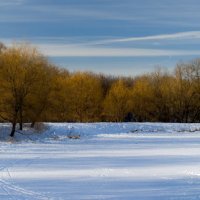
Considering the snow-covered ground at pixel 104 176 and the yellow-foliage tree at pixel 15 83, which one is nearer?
the snow-covered ground at pixel 104 176

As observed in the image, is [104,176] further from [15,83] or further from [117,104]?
[117,104]

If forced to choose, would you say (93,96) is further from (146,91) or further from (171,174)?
(171,174)

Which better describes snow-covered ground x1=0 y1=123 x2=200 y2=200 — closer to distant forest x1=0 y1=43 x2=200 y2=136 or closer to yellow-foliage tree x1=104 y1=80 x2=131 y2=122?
distant forest x1=0 y1=43 x2=200 y2=136

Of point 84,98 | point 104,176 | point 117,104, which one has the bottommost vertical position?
point 104,176

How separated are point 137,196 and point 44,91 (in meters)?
31.7

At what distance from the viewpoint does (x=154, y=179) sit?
16.0 metres

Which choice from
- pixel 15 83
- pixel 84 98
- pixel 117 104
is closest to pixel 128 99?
pixel 117 104

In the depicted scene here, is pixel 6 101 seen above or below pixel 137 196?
above

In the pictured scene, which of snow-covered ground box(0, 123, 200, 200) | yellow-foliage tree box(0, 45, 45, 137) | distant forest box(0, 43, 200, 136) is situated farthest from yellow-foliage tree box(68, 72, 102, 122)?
snow-covered ground box(0, 123, 200, 200)

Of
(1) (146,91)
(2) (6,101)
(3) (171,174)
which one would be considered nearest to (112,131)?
(2) (6,101)

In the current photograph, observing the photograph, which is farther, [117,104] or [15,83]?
[117,104]

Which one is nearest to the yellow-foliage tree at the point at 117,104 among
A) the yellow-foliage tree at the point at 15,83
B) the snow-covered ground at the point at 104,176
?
the yellow-foliage tree at the point at 15,83

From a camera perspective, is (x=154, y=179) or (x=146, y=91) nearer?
(x=154, y=179)

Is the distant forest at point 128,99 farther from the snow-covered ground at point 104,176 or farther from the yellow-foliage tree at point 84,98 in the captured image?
the snow-covered ground at point 104,176
